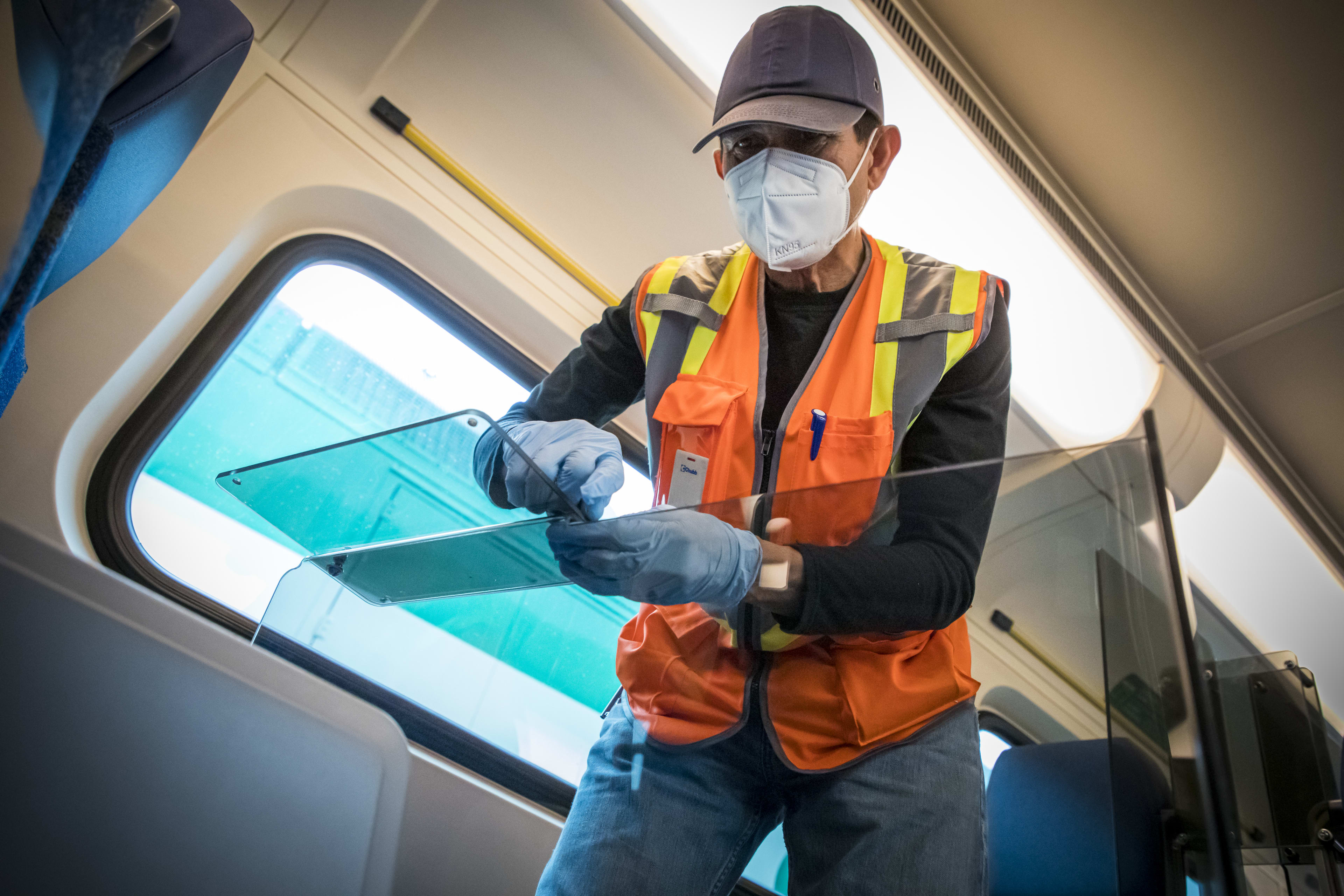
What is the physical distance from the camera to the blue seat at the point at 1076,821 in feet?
2.54

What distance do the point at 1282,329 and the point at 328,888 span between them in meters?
3.49

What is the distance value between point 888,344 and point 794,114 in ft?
1.39

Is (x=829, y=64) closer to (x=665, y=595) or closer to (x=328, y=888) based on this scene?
(x=665, y=595)

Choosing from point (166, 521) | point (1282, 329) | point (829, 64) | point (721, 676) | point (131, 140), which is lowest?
point (721, 676)

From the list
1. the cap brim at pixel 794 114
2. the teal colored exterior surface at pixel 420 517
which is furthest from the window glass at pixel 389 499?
the cap brim at pixel 794 114

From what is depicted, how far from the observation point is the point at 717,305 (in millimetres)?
1355

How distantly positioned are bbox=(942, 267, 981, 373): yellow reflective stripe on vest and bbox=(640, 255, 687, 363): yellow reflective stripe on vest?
454 millimetres

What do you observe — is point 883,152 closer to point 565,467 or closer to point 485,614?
point 565,467

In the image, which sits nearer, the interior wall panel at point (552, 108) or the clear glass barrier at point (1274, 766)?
the clear glass barrier at point (1274, 766)

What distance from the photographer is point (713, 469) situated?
3.78 ft

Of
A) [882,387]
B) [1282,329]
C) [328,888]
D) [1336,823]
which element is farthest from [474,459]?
[1282,329]

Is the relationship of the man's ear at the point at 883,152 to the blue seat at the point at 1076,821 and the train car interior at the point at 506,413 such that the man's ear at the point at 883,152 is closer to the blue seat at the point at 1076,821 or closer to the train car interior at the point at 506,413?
the train car interior at the point at 506,413

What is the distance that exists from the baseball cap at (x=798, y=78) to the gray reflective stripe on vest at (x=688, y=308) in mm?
268

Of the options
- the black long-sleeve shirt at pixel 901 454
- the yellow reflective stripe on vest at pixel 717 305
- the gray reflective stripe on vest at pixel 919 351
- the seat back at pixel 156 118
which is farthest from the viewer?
the yellow reflective stripe on vest at pixel 717 305
